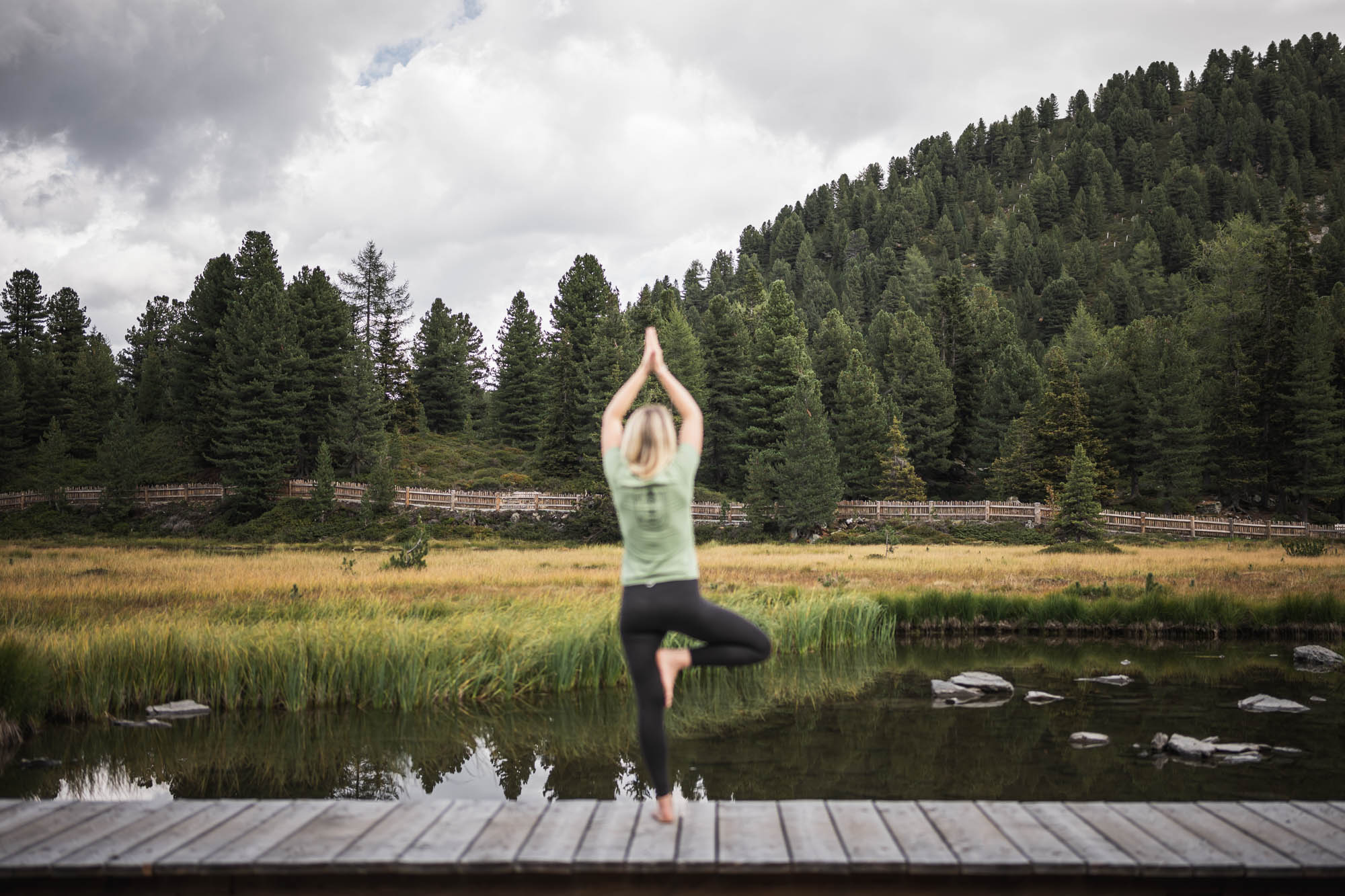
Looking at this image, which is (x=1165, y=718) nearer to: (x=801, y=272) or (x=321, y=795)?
(x=321, y=795)

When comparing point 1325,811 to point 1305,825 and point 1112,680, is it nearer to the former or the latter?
point 1305,825

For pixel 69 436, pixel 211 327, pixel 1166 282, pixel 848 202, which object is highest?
pixel 848 202

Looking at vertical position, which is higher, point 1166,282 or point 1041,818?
point 1166,282

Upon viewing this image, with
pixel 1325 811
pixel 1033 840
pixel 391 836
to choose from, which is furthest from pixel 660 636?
pixel 1325 811

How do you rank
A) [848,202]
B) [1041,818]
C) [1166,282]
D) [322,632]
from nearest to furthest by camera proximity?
[1041,818] → [322,632] → [1166,282] → [848,202]

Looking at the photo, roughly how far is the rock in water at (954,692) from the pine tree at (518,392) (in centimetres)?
5905

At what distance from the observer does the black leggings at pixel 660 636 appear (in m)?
4.36

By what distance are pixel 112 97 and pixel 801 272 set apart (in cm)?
12154

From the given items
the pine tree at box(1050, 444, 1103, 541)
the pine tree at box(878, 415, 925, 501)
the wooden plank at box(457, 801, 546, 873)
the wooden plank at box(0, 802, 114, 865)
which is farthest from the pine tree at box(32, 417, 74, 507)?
the wooden plank at box(457, 801, 546, 873)

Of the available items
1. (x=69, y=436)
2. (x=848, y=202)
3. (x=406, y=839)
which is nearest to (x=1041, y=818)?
(x=406, y=839)

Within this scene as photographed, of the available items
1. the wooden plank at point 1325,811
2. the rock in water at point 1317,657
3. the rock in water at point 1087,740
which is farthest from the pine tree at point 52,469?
the wooden plank at point 1325,811

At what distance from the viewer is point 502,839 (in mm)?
4543

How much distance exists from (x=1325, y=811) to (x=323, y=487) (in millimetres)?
47321

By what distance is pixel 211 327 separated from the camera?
6016 centimetres
